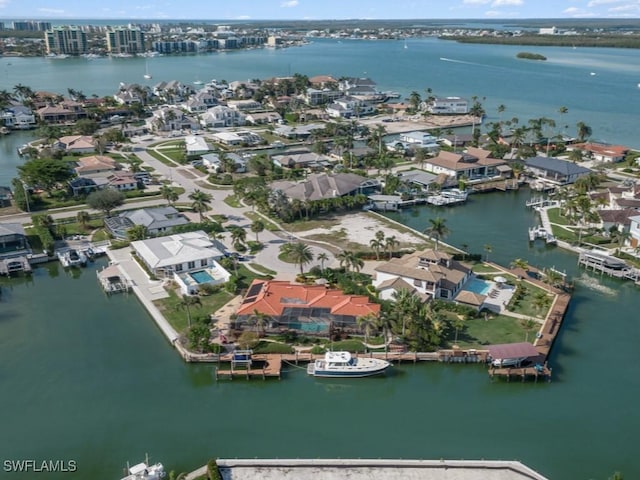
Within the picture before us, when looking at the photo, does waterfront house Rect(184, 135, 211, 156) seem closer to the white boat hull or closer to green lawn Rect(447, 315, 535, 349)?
green lawn Rect(447, 315, 535, 349)

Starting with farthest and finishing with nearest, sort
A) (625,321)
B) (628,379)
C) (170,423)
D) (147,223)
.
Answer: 1. (147,223)
2. (625,321)
3. (628,379)
4. (170,423)

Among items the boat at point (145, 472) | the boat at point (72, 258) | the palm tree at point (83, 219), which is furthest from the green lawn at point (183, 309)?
the palm tree at point (83, 219)

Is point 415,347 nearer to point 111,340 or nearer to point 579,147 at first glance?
point 111,340

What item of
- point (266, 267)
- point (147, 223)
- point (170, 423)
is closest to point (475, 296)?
point (266, 267)

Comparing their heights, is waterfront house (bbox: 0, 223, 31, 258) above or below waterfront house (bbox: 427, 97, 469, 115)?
below

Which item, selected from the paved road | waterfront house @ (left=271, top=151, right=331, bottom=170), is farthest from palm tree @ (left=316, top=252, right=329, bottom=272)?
waterfront house @ (left=271, top=151, right=331, bottom=170)
